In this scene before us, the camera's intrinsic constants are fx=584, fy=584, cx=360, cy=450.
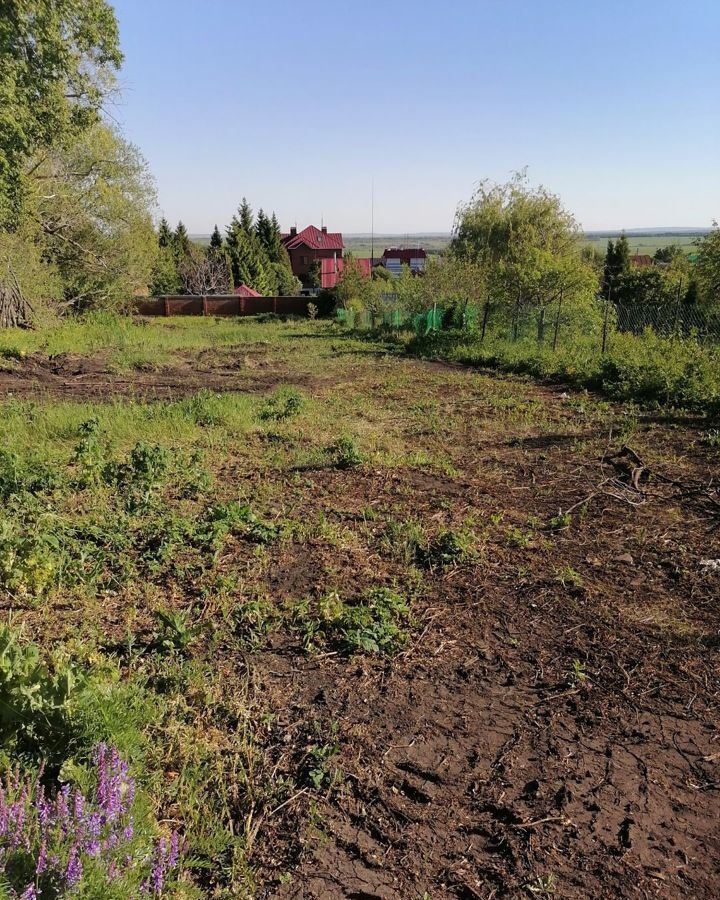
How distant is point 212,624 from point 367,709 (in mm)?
1262

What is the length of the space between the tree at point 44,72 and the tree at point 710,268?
16.4m

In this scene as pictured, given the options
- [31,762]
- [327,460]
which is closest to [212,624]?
[31,762]

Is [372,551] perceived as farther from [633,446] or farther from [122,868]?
[633,446]

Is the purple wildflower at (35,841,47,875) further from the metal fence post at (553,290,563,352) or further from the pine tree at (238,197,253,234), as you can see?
the pine tree at (238,197,253,234)

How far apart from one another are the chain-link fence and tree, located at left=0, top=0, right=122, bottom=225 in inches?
499

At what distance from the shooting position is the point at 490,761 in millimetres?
2871

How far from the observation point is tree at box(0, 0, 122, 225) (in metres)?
12.9

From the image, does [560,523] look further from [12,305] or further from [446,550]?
[12,305]

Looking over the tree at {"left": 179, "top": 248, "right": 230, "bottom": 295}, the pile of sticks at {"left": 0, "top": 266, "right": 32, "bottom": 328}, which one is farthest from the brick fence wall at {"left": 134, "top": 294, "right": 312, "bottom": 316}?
the pile of sticks at {"left": 0, "top": 266, "right": 32, "bottom": 328}

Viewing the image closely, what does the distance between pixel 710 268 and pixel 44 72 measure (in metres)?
17.0

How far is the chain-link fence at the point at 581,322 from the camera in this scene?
1512 centimetres

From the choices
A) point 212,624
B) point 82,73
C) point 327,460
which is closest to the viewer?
point 212,624

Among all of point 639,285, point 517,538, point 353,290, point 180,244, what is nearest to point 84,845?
point 517,538

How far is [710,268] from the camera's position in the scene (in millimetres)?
14844
